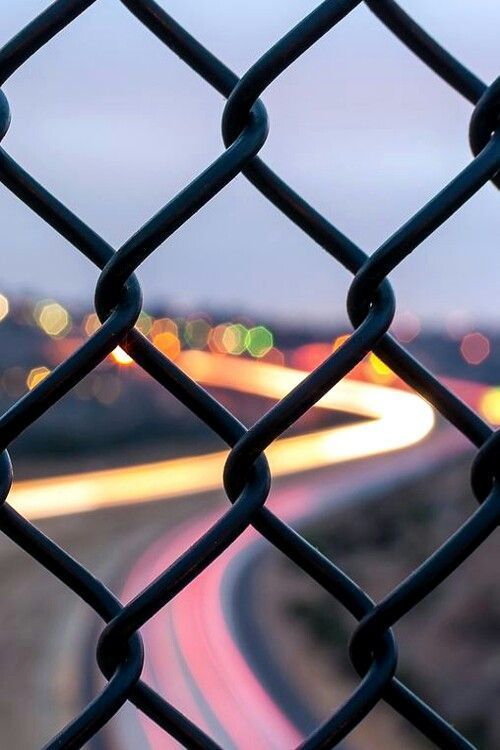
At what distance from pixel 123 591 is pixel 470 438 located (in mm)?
18319

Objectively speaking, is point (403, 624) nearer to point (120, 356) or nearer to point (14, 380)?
point (120, 356)

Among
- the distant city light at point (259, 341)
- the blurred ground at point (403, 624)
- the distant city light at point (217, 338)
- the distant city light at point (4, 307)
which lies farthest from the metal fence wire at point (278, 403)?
the distant city light at point (259, 341)

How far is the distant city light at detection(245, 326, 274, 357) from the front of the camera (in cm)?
9625

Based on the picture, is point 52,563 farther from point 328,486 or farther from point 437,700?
point 328,486

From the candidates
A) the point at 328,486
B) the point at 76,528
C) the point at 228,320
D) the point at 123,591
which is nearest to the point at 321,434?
the point at 328,486

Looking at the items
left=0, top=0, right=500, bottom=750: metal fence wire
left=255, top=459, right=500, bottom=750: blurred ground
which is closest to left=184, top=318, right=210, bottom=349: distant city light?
left=255, top=459, right=500, bottom=750: blurred ground

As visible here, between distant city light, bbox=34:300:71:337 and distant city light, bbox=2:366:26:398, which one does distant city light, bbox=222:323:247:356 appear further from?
distant city light, bbox=2:366:26:398

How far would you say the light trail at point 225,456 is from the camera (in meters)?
32.5

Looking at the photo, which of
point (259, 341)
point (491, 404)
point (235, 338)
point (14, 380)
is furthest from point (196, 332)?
point (491, 404)

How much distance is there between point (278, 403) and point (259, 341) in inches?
3923

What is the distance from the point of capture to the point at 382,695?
1.38 metres

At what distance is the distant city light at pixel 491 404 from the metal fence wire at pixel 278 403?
147 ft

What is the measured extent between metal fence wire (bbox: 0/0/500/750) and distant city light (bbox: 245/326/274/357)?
92338 mm

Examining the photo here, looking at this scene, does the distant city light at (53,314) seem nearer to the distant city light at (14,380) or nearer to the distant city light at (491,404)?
the distant city light at (14,380)
